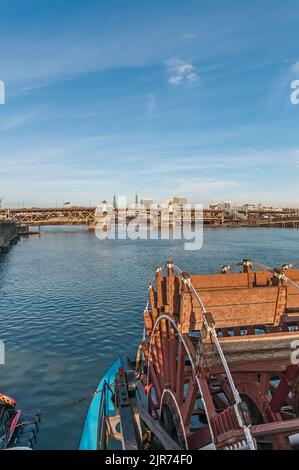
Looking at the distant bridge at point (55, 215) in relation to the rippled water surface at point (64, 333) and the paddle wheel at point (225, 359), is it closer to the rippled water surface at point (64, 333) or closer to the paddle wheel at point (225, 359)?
the rippled water surface at point (64, 333)

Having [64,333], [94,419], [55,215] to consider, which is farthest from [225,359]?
[55,215]

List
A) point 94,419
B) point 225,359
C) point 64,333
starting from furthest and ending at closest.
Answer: point 64,333, point 94,419, point 225,359

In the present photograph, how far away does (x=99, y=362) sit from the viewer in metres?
17.4

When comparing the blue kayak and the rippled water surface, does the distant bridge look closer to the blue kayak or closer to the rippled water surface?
the rippled water surface

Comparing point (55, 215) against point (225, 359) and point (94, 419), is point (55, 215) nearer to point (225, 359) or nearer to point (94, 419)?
point (94, 419)

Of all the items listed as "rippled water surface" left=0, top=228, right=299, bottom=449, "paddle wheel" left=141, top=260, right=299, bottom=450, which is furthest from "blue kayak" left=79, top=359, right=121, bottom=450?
"paddle wheel" left=141, top=260, right=299, bottom=450

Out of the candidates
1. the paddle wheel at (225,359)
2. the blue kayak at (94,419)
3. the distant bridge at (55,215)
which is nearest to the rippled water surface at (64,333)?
the blue kayak at (94,419)

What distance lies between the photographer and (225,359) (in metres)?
7.04

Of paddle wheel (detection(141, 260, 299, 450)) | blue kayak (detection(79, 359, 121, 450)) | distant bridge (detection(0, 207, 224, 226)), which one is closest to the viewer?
paddle wheel (detection(141, 260, 299, 450))

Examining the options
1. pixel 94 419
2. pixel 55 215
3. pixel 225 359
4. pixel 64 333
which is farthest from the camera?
pixel 55 215

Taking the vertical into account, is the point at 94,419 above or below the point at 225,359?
below

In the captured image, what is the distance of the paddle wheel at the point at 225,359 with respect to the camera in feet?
21.5

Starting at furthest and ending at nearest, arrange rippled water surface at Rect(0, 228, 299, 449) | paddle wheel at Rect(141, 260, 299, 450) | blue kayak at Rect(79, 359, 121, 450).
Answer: rippled water surface at Rect(0, 228, 299, 449) < blue kayak at Rect(79, 359, 121, 450) < paddle wheel at Rect(141, 260, 299, 450)

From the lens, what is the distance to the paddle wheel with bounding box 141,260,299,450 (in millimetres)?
6559
